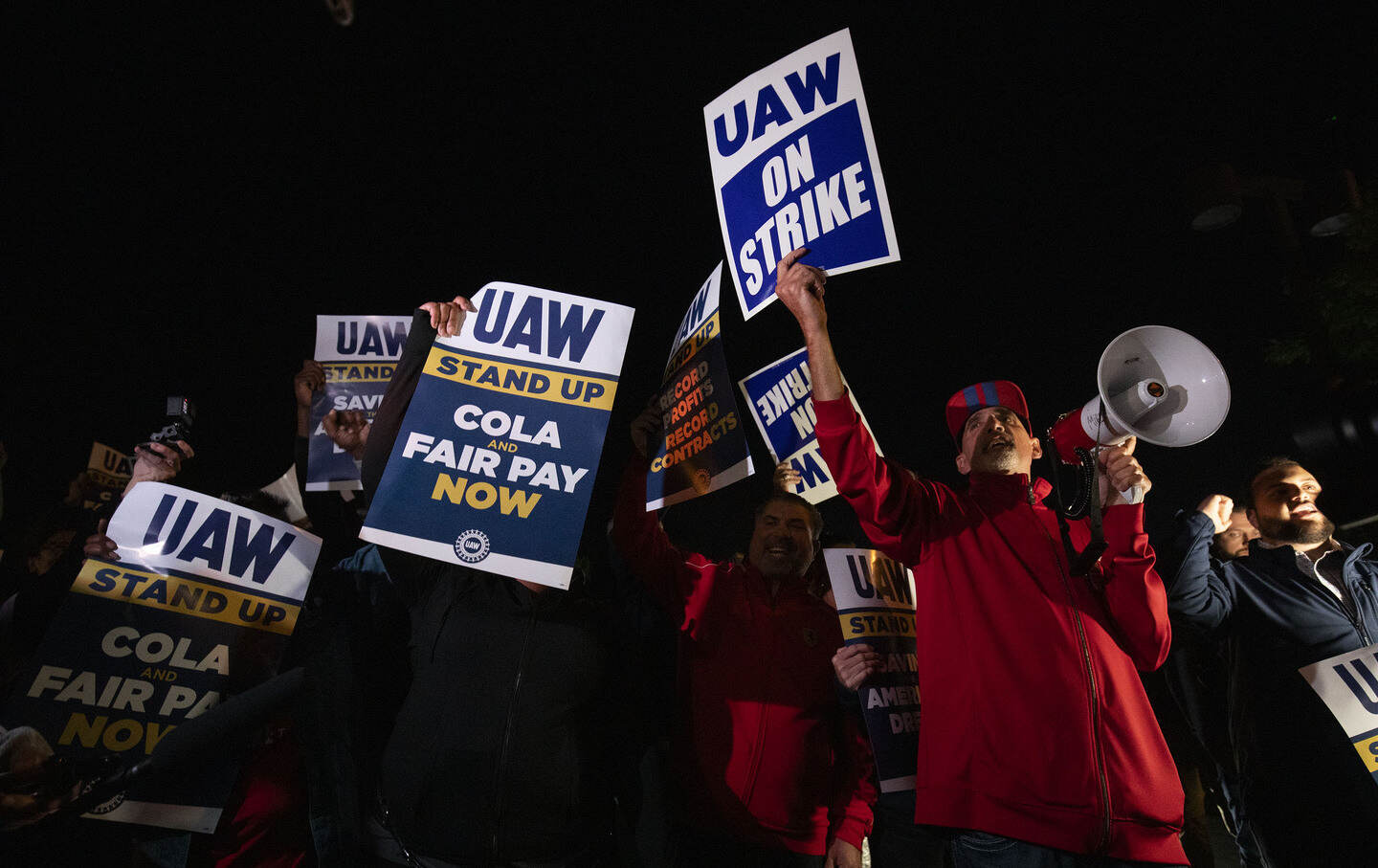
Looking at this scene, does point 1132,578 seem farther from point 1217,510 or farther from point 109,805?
point 109,805

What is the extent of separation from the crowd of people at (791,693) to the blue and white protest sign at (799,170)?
7.3 inches

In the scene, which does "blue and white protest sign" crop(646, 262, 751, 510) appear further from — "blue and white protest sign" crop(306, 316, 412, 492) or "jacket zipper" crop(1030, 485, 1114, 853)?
"blue and white protest sign" crop(306, 316, 412, 492)

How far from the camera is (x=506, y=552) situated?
1.92 m

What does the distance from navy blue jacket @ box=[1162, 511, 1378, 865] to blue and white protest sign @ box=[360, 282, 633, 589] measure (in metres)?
2.37

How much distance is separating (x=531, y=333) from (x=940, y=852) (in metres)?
2.29

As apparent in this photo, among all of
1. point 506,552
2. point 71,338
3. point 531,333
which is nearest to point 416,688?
point 506,552

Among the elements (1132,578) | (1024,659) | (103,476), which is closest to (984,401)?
(1132,578)

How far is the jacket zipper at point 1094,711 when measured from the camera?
1757 millimetres

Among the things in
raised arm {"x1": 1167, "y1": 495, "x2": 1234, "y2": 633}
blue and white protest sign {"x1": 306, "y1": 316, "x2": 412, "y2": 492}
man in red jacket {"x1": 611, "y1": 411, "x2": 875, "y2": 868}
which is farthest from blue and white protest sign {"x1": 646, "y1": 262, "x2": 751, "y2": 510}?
blue and white protest sign {"x1": 306, "y1": 316, "x2": 412, "y2": 492}

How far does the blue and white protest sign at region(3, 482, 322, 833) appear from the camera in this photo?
2.13 m

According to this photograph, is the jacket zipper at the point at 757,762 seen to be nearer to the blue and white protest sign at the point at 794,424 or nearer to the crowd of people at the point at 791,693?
the crowd of people at the point at 791,693

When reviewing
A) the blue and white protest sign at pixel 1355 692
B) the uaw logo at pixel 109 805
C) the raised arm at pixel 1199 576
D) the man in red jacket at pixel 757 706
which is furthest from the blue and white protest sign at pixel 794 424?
the uaw logo at pixel 109 805

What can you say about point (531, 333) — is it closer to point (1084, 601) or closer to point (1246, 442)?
point (1084, 601)

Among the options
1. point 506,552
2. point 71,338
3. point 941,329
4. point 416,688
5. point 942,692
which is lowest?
point 942,692
